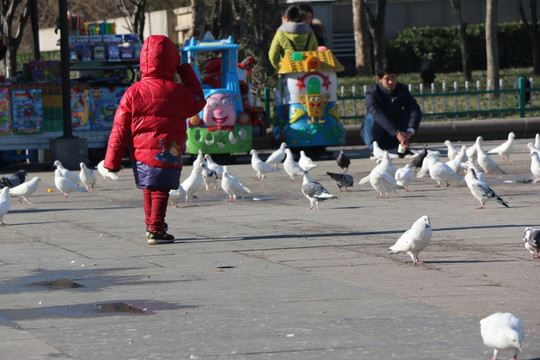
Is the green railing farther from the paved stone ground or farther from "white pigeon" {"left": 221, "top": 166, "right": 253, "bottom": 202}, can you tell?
the paved stone ground

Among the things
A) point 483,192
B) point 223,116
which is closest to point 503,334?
point 483,192

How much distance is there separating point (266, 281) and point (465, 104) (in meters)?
19.6

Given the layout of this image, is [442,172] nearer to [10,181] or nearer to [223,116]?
[223,116]

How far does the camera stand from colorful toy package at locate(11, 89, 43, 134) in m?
18.9

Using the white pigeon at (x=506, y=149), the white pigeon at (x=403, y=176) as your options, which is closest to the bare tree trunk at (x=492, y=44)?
the white pigeon at (x=506, y=149)

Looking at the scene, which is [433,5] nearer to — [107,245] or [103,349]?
[107,245]

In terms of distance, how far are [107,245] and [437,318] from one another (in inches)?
172

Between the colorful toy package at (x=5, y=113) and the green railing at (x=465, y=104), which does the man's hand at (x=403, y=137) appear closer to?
the green railing at (x=465, y=104)

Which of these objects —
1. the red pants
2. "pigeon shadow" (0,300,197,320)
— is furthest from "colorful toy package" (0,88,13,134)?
"pigeon shadow" (0,300,197,320)

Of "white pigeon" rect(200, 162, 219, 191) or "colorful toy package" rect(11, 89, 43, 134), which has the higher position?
"colorful toy package" rect(11, 89, 43, 134)

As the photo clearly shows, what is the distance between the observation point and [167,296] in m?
7.17

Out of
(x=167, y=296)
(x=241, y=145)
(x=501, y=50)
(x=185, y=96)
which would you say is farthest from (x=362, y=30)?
(x=167, y=296)

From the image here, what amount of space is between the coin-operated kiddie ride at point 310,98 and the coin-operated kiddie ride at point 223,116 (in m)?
0.84

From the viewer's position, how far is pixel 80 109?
63.7 feet
